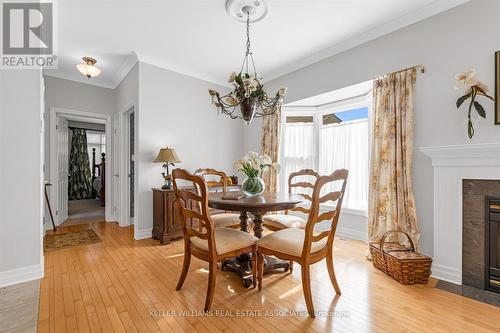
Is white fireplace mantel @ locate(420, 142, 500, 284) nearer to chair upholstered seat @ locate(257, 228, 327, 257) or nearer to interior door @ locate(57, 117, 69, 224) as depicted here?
chair upholstered seat @ locate(257, 228, 327, 257)

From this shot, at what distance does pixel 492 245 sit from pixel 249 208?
2160 millimetres

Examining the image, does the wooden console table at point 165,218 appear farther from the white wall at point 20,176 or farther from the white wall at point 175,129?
the white wall at point 20,176

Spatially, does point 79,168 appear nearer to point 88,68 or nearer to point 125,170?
point 125,170

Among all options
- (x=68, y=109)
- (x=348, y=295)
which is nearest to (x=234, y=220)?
(x=348, y=295)

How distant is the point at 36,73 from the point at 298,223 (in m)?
3.08

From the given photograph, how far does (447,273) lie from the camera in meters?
2.21

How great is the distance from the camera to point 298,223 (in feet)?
8.20

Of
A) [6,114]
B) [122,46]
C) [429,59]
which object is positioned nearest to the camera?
[6,114]

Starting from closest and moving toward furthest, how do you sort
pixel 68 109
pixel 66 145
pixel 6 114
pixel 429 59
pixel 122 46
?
pixel 6 114, pixel 429 59, pixel 122 46, pixel 68 109, pixel 66 145

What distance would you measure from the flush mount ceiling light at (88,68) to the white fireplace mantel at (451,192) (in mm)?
4327

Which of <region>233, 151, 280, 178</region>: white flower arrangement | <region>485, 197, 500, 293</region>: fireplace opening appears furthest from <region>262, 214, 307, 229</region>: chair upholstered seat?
<region>485, 197, 500, 293</region>: fireplace opening

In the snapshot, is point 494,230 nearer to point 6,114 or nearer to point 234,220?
point 234,220

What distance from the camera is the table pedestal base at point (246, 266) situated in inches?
83.3

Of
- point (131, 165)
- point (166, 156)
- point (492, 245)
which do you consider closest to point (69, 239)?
point (131, 165)
